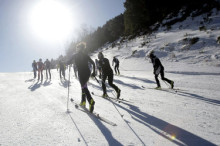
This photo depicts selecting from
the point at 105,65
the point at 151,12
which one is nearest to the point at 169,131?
the point at 105,65

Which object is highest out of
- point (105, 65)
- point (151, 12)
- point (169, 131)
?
point (151, 12)

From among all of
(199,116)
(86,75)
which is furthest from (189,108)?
(86,75)

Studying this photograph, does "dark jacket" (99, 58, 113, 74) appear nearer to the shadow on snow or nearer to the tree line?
the shadow on snow

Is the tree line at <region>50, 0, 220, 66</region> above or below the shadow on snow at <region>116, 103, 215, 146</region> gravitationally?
above

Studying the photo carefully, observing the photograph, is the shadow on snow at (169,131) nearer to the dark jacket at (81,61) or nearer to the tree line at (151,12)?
the dark jacket at (81,61)

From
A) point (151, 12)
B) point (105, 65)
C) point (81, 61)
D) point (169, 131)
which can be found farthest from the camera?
point (151, 12)

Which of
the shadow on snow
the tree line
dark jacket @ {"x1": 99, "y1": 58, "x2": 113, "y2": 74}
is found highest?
the tree line

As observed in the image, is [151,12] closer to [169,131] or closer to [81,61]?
[81,61]

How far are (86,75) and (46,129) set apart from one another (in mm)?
1930

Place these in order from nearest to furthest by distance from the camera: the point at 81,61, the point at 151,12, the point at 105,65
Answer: the point at 81,61, the point at 105,65, the point at 151,12

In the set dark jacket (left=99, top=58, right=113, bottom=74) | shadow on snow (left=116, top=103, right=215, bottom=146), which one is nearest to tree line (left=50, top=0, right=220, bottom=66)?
dark jacket (left=99, top=58, right=113, bottom=74)

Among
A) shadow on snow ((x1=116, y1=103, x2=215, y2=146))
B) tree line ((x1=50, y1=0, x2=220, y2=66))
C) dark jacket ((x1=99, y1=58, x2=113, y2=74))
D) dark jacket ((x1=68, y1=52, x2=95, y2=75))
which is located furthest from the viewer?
tree line ((x1=50, y1=0, x2=220, y2=66))

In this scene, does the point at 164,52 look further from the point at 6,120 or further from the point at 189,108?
the point at 6,120

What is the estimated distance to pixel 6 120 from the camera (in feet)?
12.8
